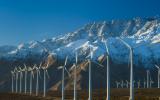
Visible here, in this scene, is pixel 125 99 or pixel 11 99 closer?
pixel 125 99

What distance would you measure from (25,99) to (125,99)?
26959mm

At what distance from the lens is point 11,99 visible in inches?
4906

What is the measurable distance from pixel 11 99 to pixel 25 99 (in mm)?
3564

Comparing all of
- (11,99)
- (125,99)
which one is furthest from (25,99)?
(125,99)

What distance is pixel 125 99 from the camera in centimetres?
11438

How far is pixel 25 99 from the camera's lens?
411 ft

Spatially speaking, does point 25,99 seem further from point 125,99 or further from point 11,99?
point 125,99

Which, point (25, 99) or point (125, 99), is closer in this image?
point (125, 99)

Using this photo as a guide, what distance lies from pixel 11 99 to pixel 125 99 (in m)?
30.0
